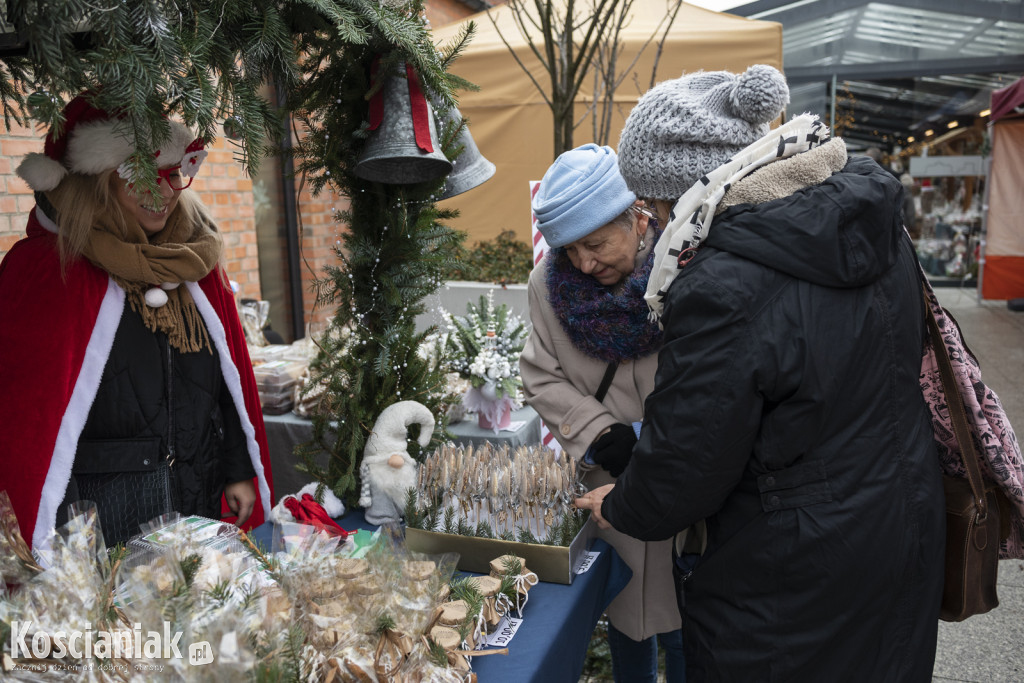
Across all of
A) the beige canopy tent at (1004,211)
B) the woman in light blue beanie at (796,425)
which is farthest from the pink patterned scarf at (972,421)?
the beige canopy tent at (1004,211)

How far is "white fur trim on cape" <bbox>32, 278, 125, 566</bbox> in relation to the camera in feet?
6.18

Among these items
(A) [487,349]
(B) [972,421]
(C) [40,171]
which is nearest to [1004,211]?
(A) [487,349]

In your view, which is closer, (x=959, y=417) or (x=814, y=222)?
(x=814, y=222)

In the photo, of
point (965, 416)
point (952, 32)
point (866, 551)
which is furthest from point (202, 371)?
point (952, 32)

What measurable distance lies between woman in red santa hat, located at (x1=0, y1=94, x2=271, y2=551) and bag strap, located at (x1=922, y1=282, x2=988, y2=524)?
190 centimetres

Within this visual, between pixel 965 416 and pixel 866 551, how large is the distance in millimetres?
484

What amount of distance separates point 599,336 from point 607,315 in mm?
64

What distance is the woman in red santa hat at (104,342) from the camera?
1.90m

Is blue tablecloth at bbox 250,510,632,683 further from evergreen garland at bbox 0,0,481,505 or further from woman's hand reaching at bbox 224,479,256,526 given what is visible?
evergreen garland at bbox 0,0,481,505

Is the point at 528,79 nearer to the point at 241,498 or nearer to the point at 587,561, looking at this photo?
the point at 241,498

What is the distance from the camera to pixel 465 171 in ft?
8.09

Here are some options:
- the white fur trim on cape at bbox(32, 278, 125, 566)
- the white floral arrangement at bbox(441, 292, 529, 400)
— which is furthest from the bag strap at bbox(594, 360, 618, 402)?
the white fur trim on cape at bbox(32, 278, 125, 566)

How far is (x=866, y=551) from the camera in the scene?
1.45 meters

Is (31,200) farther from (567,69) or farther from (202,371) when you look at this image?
(567,69)
